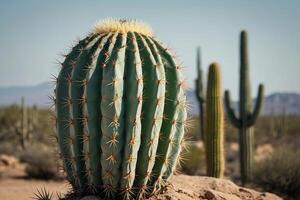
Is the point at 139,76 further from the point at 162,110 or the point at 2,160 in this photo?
the point at 2,160

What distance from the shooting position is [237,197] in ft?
20.8

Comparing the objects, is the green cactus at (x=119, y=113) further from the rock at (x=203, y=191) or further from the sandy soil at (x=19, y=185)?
the sandy soil at (x=19, y=185)

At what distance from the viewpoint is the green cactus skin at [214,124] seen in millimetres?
9219

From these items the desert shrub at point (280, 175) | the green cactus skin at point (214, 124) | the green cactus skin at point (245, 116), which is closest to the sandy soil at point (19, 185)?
the green cactus skin at point (214, 124)

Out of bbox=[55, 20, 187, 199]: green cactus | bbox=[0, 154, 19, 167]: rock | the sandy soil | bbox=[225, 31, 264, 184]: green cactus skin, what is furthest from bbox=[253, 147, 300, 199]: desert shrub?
bbox=[0, 154, 19, 167]: rock

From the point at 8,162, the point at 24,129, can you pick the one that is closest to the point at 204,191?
the point at 8,162

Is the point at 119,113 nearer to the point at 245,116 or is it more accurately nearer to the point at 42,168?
the point at 245,116

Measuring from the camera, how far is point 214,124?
9234 millimetres

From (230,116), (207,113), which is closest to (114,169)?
(207,113)

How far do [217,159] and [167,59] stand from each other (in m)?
4.52

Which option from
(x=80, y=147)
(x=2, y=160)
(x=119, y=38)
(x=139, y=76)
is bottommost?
(x=2, y=160)

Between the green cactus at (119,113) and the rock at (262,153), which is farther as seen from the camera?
the rock at (262,153)

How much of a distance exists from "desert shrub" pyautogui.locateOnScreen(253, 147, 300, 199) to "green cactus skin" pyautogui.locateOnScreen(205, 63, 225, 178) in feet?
14.1

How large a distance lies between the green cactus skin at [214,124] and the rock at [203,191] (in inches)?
92.8
